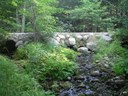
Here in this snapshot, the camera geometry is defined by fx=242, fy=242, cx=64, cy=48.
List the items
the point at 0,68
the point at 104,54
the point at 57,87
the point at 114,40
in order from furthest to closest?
1. the point at 114,40
2. the point at 104,54
3. the point at 57,87
4. the point at 0,68

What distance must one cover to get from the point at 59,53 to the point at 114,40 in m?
3.95

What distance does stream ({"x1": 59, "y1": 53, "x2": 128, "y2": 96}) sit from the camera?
25.6 ft

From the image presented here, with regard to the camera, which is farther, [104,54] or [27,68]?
[104,54]

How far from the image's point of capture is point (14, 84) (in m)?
6.16

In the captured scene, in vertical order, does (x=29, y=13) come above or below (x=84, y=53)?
above

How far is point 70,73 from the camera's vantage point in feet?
30.7

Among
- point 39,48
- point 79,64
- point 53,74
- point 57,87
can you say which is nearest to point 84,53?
point 79,64

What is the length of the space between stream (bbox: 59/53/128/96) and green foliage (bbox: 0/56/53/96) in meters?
1.35

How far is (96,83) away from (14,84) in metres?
3.52

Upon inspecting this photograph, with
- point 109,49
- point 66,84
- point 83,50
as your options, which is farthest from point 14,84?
point 83,50

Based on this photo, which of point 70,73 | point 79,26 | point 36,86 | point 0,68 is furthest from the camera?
point 79,26

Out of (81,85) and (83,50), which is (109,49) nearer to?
(83,50)

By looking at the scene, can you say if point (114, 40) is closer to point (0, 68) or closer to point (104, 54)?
point (104, 54)

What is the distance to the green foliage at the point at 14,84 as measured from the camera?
581 centimetres
